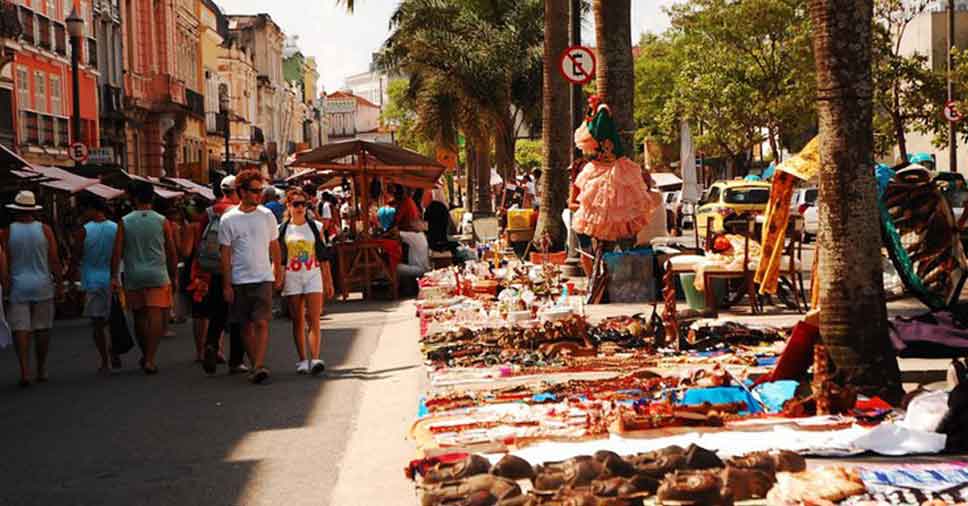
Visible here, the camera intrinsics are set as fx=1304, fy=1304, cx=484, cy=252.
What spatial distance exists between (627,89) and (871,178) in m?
9.27

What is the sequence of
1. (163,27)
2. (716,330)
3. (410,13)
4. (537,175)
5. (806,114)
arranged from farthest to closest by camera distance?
(163,27), (806,114), (410,13), (537,175), (716,330)

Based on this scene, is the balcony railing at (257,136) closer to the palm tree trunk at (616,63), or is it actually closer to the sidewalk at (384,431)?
the palm tree trunk at (616,63)

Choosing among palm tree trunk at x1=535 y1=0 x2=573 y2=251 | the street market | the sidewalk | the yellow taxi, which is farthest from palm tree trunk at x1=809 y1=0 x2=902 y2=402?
the yellow taxi

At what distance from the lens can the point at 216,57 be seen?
7950 centimetres

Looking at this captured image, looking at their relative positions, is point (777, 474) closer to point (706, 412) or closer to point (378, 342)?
point (706, 412)

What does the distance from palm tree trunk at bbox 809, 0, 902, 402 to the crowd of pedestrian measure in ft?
16.7

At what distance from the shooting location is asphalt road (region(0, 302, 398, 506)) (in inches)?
293

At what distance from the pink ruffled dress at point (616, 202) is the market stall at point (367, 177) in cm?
556

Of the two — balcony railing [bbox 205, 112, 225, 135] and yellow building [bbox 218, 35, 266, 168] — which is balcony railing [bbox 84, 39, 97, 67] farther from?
yellow building [bbox 218, 35, 266, 168]

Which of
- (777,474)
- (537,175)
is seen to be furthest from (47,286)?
(537,175)

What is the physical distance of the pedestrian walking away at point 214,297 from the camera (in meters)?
12.2

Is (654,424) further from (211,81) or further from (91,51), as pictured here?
(211,81)

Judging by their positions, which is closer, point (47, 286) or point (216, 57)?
point (47, 286)

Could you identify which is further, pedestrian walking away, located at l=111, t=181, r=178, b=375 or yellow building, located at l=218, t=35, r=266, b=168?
yellow building, located at l=218, t=35, r=266, b=168
